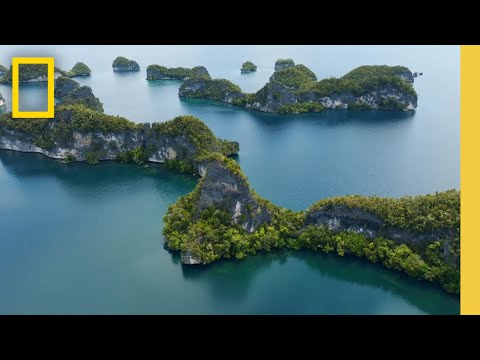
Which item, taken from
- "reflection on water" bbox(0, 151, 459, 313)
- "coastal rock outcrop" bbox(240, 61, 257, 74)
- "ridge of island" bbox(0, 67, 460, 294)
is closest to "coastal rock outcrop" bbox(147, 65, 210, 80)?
"coastal rock outcrop" bbox(240, 61, 257, 74)

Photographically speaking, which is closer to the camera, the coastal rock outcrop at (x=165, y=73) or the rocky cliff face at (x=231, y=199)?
the rocky cliff face at (x=231, y=199)

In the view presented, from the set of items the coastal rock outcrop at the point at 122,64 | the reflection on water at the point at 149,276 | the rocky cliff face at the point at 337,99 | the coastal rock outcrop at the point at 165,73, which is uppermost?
the coastal rock outcrop at the point at 122,64

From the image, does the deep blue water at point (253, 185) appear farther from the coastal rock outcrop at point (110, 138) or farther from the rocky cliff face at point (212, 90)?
the rocky cliff face at point (212, 90)

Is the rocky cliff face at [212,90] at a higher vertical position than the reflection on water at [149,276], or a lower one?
higher

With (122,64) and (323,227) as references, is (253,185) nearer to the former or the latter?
(323,227)

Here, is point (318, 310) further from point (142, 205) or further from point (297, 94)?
point (297, 94)

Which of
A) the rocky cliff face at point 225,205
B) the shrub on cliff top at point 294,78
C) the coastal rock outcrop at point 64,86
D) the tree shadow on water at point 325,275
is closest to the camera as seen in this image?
the tree shadow on water at point 325,275

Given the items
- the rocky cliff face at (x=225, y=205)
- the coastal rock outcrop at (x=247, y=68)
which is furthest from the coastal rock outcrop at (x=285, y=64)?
the rocky cliff face at (x=225, y=205)

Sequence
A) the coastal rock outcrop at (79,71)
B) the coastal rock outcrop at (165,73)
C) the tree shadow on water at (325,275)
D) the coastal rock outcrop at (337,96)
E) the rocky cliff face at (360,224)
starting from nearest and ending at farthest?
the tree shadow on water at (325,275) → the rocky cliff face at (360,224) → the coastal rock outcrop at (337,96) → the coastal rock outcrop at (165,73) → the coastal rock outcrop at (79,71)
